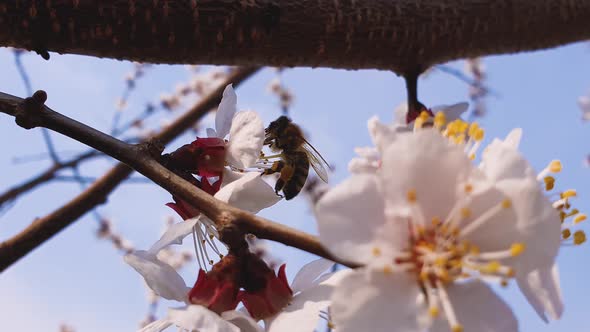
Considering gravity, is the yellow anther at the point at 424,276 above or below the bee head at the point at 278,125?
below

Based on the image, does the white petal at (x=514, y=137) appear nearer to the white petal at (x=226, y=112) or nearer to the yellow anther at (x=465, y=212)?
the yellow anther at (x=465, y=212)

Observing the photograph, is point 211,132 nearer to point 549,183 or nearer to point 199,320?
point 199,320

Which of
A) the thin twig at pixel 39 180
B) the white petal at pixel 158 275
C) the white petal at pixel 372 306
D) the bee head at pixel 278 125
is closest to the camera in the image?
the white petal at pixel 372 306

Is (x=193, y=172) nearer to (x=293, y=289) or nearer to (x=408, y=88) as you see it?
(x=293, y=289)

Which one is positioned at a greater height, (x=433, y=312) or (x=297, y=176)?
(x=297, y=176)

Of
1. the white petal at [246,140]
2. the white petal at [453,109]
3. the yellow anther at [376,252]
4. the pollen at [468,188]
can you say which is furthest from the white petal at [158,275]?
the white petal at [453,109]

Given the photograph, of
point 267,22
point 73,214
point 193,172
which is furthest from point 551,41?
point 73,214

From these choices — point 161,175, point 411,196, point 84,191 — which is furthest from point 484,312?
point 84,191

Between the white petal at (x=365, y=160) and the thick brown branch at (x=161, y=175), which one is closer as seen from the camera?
the thick brown branch at (x=161, y=175)
